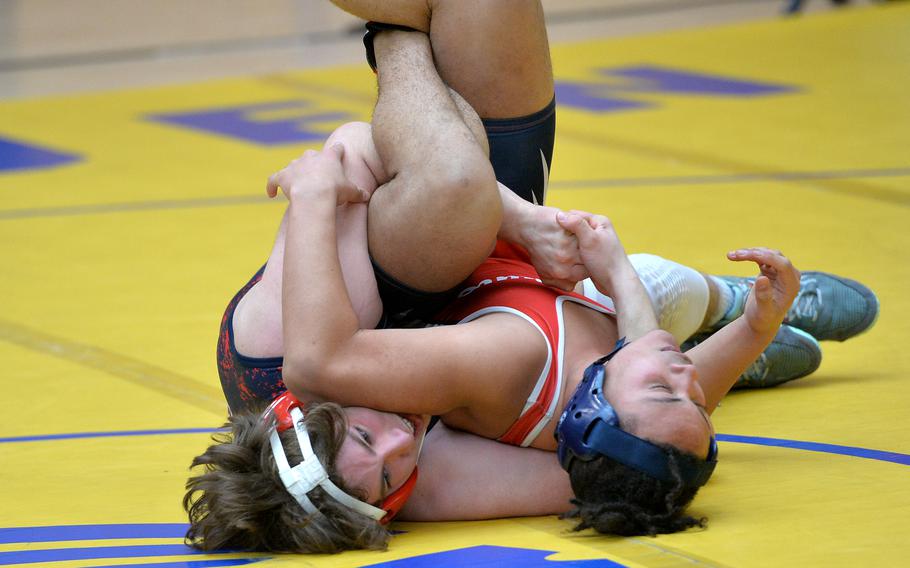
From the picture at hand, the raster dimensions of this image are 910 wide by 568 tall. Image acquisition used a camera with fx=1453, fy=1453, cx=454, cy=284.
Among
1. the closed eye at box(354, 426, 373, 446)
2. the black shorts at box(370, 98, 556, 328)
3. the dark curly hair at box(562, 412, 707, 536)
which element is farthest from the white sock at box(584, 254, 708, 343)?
the closed eye at box(354, 426, 373, 446)

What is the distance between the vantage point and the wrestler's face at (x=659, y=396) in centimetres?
229

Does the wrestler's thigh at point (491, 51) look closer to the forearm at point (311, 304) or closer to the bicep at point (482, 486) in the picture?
the forearm at point (311, 304)

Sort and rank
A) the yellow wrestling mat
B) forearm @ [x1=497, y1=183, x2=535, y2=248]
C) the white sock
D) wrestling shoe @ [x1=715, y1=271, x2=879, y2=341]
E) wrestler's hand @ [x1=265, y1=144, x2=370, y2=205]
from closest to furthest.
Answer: the yellow wrestling mat, wrestler's hand @ [x1=265, y1=144, x2=370, y2=205], forearm @ [x1=497, y1=183, x2=535, y2=248], the white sock, wrestling shoe @ [x1=715, y1=271, x2=879, y2=341]

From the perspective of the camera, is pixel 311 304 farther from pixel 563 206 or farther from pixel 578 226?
pixel 563 206

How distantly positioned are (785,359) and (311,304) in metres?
1.27

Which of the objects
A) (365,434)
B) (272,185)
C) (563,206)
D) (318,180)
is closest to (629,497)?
(365,434)

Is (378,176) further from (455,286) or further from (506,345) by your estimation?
(506,345)

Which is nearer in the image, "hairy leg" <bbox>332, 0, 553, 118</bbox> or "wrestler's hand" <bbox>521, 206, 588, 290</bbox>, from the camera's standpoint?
"wrestler's hand" <bbox>521, 206, 588, 290</bbox>

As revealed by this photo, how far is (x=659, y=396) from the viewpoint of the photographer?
7.59 feet

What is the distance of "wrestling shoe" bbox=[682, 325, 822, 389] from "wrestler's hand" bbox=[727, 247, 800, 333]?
547 mm

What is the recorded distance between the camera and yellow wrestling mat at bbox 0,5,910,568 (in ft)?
8.06

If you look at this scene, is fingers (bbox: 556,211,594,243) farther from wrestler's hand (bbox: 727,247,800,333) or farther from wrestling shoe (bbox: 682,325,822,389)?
wrestling shoe (bbox: 682,325,822,389)

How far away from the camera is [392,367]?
2.38 metres

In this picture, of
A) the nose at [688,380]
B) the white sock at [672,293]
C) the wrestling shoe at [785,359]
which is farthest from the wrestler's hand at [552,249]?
the wrestling shoe at [785,359]
